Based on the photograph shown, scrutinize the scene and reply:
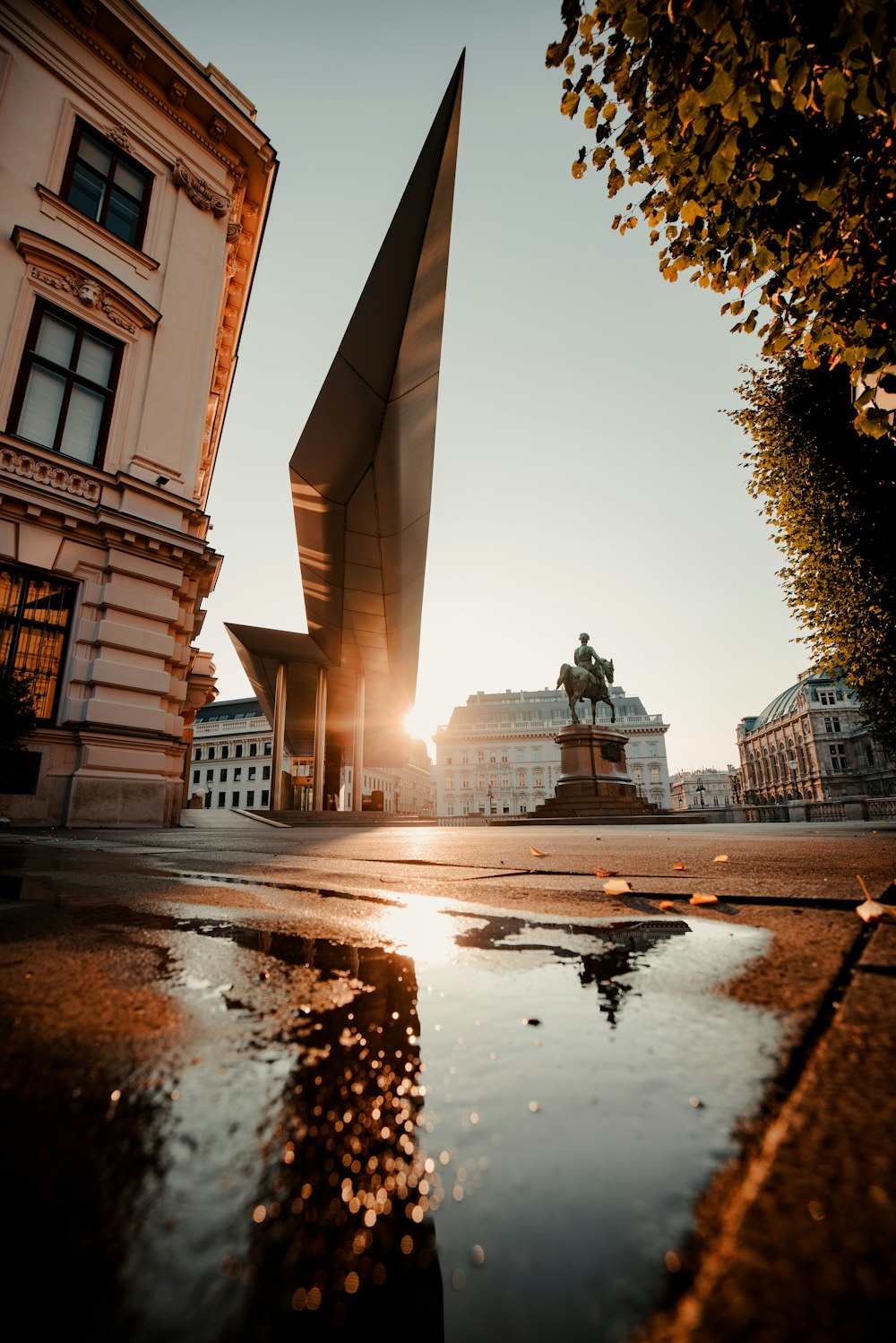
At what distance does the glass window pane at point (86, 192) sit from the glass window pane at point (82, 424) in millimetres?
2885

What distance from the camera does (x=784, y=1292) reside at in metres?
0.27

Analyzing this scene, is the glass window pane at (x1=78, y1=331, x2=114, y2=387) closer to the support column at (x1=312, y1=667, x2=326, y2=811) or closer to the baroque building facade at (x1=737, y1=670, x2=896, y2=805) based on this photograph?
the support column at (x1=312, y1=667, x2=326, y2=811)

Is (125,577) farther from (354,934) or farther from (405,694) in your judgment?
(405,694)

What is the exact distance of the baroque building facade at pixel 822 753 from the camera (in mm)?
60906

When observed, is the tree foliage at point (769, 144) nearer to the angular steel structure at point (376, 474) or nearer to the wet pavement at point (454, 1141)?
the wet pavement at point (454, 1141)

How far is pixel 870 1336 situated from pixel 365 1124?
35cm

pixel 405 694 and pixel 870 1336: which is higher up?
pixel 405 694

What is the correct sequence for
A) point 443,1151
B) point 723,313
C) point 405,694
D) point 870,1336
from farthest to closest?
point 405,694
point 723,313
point 443,1151
point 870,1336

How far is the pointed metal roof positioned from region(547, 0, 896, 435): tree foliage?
4.55 m

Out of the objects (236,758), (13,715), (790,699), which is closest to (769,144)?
(13,715)

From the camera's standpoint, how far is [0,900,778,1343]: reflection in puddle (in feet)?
1.03

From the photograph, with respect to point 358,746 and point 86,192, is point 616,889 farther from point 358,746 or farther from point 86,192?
point 358,746

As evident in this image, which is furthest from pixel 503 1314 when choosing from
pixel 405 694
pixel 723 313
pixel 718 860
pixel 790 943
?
pixel 405 694

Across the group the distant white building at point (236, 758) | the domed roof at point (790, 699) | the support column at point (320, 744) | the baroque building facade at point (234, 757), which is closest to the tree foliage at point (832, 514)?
the support column at point (320, 744)
